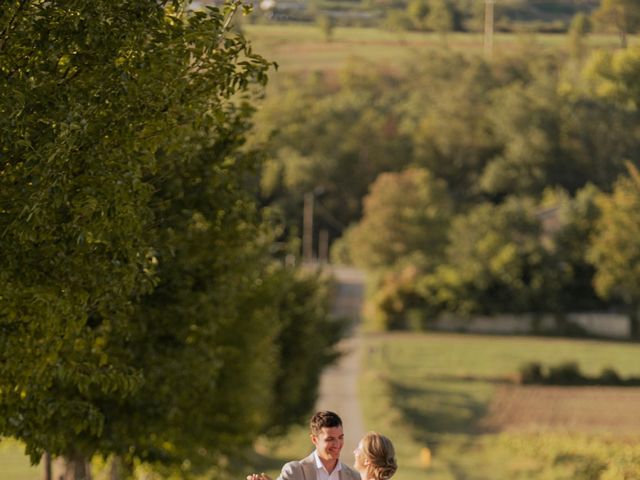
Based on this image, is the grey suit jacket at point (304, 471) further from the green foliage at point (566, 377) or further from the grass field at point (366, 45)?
the grass field at point (366, 45)

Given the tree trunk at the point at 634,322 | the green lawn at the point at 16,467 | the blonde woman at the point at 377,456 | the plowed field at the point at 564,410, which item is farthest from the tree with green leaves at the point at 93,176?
the tree trunk at the point at 634,322

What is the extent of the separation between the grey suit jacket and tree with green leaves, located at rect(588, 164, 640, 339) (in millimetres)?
86815

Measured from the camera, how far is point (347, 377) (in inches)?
2633

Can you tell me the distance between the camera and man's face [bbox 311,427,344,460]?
8.04m

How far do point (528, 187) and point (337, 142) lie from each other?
18655mm

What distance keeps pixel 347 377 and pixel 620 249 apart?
111 ft

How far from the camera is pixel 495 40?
6058 inches

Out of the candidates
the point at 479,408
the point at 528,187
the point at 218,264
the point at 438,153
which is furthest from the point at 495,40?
the point at 218,264

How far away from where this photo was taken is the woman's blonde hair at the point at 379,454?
302 inches

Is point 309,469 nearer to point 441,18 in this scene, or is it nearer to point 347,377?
point 347,377

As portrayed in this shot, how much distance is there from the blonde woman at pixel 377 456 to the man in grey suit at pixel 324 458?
326 mm

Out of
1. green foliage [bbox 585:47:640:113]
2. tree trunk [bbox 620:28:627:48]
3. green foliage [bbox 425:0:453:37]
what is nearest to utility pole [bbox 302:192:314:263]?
green foliage [bbox 585:47:640:113]

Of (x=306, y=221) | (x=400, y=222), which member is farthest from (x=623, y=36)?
(x=306, y=221)

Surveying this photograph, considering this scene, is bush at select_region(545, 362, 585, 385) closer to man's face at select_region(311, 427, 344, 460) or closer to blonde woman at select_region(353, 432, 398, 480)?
man's face at select_region(311, 427, 344, 460)
